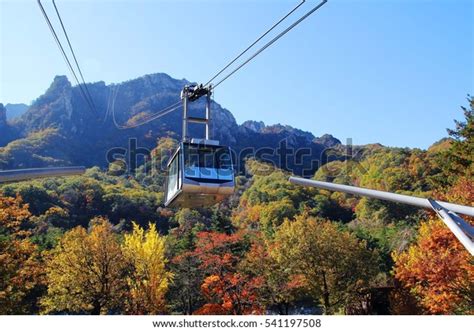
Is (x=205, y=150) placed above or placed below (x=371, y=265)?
above

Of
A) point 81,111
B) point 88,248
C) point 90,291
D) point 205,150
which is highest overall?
point 81,111

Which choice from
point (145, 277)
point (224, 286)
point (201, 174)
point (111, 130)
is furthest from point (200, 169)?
point (111, 130)

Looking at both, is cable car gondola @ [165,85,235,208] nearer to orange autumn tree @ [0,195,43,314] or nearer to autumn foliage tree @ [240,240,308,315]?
orange autumn tree @ [0,195,43,314]

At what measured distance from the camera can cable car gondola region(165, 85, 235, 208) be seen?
51.5ft

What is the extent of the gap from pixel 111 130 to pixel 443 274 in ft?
434

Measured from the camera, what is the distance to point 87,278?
1298 inches

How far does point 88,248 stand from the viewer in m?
33.7

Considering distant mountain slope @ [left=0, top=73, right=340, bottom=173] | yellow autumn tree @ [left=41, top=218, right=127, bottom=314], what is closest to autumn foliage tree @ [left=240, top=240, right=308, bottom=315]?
yellow autumn tree @ [left=41, top=218, right=127, bottom=314]

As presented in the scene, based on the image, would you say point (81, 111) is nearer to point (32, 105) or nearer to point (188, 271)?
point (32, 105)

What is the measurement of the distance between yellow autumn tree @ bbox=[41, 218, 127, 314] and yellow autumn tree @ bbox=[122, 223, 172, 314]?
0.80m
